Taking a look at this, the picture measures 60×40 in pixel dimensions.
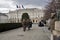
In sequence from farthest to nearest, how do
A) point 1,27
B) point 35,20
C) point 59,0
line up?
point 35,20 < point 1,27 < point 59,0

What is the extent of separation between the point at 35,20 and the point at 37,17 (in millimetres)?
5630

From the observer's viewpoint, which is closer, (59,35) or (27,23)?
(59,35)

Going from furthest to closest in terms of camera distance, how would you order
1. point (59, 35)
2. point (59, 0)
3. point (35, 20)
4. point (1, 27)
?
point (35, 20) → point (1, 27) → point (59, 0) → point (59, 35)

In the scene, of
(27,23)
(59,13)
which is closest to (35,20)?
(27,23)

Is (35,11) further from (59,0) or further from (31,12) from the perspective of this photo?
(59,0)

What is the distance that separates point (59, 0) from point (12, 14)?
108155 mm

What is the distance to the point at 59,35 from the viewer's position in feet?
24.0

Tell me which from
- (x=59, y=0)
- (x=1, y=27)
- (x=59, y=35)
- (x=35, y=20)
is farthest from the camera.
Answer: (x=35, y=20)

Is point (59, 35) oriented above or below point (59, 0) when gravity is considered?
below

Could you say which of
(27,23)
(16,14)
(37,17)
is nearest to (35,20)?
(37,17)

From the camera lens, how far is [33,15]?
385 ft

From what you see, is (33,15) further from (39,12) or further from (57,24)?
(57,24)

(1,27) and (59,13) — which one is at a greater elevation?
(59,13)

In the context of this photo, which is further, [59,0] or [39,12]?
[39,12]
